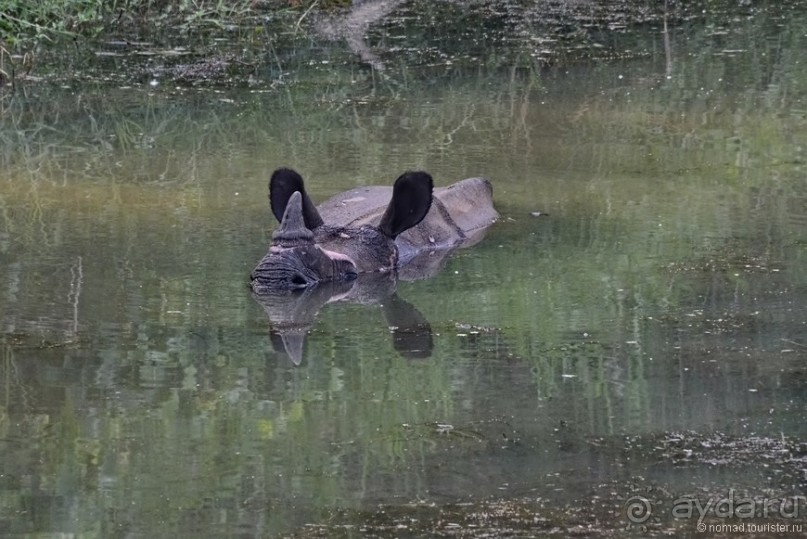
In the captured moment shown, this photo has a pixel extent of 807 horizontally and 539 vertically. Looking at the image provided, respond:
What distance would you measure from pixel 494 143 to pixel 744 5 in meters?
6.48

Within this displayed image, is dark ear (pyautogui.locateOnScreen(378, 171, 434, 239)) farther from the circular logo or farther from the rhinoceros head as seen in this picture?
the circular logo

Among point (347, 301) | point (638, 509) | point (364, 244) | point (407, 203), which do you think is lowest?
point (638, 509)

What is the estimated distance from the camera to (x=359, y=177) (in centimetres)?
1101

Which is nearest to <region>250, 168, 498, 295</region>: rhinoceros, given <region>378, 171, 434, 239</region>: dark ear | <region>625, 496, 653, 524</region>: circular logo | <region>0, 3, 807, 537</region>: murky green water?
<region>378, 171, 434, 239</region>: dark ear

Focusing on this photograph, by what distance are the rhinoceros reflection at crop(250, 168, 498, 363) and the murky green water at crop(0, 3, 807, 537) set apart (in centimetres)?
12

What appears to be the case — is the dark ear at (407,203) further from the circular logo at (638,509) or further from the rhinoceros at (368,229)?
the circular logo at (638,509)

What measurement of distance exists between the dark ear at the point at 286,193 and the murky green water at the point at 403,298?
0.26 metres

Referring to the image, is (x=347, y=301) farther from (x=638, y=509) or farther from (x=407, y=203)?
(x=638, y=509)

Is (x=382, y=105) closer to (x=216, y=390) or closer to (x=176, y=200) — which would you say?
(x=176, y=200)

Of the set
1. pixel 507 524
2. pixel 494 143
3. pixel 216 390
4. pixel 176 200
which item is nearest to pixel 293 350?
pixel 216 390

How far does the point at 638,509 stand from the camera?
5.36 m

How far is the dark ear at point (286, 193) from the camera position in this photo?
9.14 metres

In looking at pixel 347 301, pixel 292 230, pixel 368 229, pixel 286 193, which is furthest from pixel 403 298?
pixel 286 193

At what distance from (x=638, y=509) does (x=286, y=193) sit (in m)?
4.27
